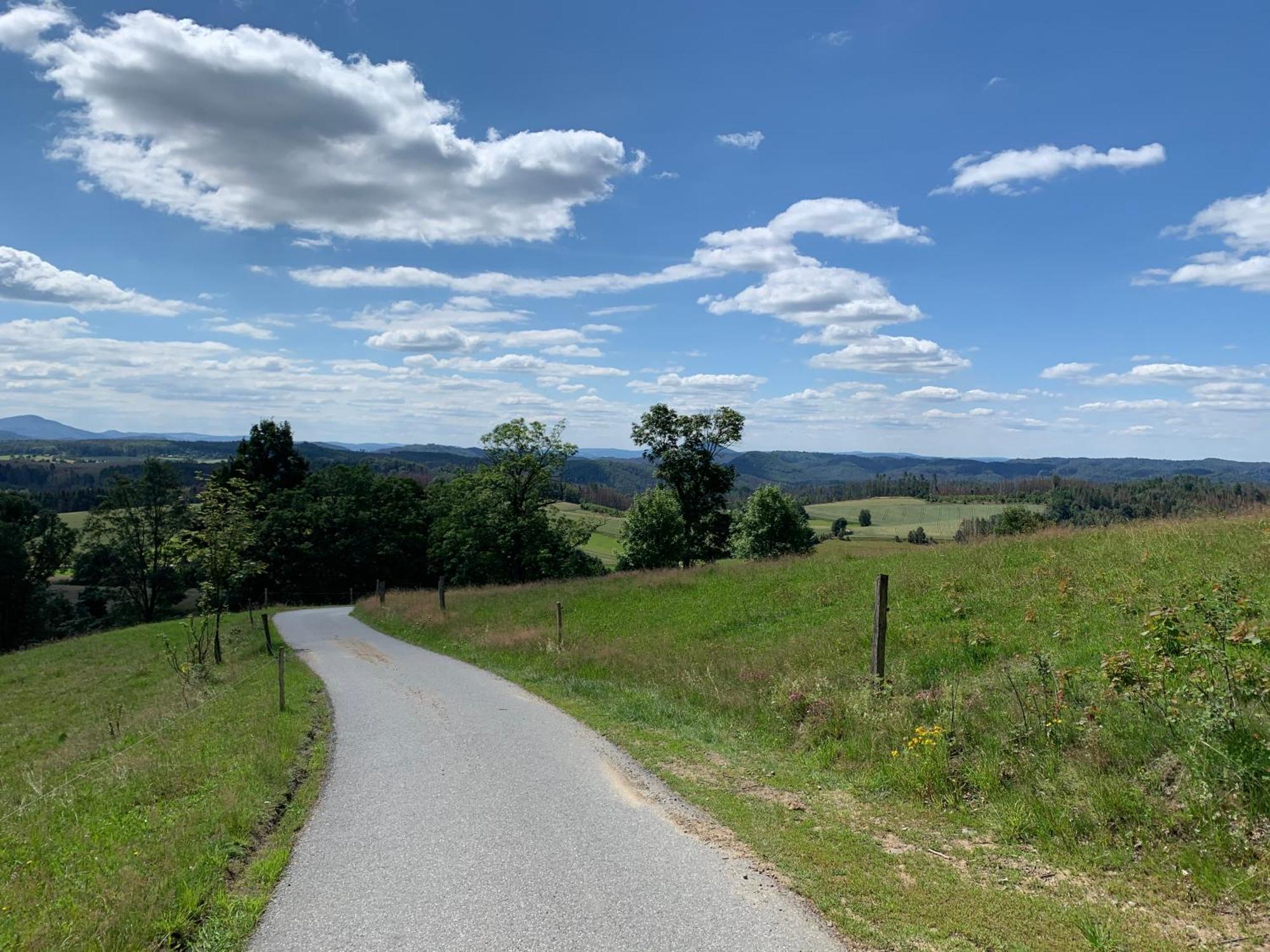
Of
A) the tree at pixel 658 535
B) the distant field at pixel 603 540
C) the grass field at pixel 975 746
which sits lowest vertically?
the distant field at pixel 603 540

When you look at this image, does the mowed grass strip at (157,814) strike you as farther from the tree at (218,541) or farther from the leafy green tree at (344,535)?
the leafy green tree at (344,535)

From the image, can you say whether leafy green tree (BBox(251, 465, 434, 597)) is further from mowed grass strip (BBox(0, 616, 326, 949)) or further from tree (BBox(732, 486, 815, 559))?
mowed grass strip (BBox(0, 616, 326, 949))

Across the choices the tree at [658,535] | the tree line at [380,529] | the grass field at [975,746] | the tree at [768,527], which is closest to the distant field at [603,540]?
the tree line at [380,529]

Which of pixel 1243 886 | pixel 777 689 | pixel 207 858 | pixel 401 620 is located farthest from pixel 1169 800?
pixel 401 620

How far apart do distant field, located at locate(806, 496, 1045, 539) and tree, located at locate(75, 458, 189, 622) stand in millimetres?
77855

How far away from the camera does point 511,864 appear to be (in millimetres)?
6398

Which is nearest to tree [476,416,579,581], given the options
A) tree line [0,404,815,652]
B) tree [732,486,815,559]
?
tree line [0,404,815,652]

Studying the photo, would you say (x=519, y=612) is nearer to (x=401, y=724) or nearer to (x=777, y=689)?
(x=401, y=724)

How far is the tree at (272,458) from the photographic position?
219ft

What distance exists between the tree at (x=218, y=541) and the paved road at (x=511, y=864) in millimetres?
16430

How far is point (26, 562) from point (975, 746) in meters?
69.5

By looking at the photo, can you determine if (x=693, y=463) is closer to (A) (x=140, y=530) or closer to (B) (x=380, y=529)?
(B) (x=380, y=529)

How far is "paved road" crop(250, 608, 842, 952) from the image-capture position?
5.16m

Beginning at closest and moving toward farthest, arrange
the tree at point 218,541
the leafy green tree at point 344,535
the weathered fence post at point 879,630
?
the weathered fence post at point 879,630 → the tree at point 218,541 → the leafy green tree at point 344,535
